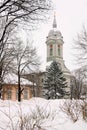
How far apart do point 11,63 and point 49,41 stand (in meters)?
57.1

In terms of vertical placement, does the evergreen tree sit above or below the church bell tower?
below

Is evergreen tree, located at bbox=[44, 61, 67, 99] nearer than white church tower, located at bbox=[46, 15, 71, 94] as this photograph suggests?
Yes

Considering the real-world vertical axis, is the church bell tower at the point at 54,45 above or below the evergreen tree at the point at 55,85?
above

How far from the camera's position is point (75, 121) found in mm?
9070

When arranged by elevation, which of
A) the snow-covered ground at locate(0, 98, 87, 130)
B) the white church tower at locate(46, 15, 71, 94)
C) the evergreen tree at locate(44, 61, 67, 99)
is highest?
the white church tower at locate(46, 15, 71, 94)

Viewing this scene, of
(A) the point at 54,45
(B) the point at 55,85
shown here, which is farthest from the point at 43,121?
(A) the point at 54,45

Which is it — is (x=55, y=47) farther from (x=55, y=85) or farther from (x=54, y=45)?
(x=55, y=85)

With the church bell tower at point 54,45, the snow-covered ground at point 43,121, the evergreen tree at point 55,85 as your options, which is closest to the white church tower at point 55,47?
the church bell tower at point 54,45

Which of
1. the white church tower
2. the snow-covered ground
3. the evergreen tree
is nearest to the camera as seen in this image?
the snow-covered ground

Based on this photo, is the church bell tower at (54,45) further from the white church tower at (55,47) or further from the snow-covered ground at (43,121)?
the snow-covered ground at (43,121)

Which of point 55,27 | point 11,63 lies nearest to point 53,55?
point 55,27

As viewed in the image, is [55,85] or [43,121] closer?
[43,121]

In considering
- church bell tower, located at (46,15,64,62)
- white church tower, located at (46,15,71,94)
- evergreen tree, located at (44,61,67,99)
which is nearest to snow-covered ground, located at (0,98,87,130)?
evergreen tree, located at (44,61,67,99)

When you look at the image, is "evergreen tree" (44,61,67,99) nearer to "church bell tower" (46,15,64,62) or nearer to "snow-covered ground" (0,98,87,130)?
"church bell tower" (46,15,64,62)
